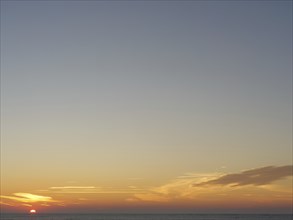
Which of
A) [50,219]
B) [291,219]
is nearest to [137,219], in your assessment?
[50,219]

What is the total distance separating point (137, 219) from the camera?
562 ft

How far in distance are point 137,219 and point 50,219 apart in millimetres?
32041

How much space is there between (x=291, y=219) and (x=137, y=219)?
50.3 m

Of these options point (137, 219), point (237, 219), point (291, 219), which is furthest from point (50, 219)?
point (291, 219)

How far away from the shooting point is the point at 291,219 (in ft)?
504

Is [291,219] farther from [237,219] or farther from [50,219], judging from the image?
[50,219]

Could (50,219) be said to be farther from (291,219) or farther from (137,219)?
(291,219)

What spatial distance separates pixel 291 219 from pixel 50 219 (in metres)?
72.8

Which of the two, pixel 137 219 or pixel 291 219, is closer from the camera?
pixel 291 219

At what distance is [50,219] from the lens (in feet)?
501

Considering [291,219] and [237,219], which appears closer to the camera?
[291,219]

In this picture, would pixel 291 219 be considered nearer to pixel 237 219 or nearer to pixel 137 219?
pixel 237 219

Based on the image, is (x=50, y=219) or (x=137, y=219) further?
(x=137, y=219)

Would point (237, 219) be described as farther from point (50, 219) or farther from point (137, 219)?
point (50, 219)
